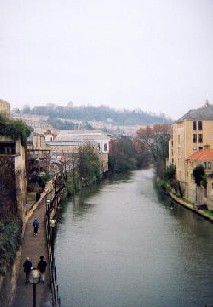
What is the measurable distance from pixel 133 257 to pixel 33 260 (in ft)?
18.0

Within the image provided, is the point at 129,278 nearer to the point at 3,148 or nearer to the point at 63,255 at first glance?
the point at 63,255

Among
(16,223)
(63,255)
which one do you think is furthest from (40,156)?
(16,223)

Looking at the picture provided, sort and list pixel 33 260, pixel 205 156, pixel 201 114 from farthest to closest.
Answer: pixel 201 114
pixel 205 156
pixel 33 260

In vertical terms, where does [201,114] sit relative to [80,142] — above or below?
above

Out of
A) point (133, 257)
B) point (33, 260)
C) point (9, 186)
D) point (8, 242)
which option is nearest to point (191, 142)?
point (133, 257)

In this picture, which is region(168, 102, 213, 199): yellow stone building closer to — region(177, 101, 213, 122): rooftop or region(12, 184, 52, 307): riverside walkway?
region(177, 101, 213, 122): rooftop

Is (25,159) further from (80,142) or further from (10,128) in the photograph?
(80,142)

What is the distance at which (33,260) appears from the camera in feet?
57.8

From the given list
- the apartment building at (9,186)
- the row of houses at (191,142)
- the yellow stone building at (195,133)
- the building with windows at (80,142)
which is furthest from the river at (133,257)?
the building with windows at (80,142)

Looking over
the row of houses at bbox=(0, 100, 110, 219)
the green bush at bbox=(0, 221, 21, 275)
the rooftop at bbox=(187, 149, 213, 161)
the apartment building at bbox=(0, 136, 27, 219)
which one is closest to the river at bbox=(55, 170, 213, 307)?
the green bush at bbox=(0, 221, 21, 275)

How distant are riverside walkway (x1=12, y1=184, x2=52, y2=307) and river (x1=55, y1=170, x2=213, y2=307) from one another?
3.80 feet

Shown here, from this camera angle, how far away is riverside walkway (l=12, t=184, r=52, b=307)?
13937mm

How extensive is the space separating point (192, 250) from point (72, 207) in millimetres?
15230

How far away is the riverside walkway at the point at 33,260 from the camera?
549 inches
